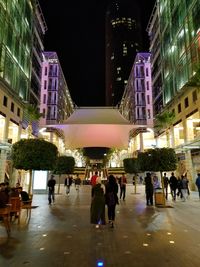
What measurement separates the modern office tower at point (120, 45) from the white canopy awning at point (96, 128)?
14096 centimetres

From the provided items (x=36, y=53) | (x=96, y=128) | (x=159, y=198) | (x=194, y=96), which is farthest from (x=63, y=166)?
(x=36, y=53)

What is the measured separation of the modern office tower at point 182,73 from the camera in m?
30.4

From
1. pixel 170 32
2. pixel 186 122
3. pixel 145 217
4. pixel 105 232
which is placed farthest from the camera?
pixel 170 32

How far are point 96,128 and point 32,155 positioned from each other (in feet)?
67.6

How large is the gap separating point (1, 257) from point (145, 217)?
25.8ft

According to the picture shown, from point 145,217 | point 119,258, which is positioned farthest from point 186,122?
point 119,258

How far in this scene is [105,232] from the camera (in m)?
9.02

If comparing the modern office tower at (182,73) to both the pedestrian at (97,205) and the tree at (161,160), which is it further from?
the pedestrian at (97,205)

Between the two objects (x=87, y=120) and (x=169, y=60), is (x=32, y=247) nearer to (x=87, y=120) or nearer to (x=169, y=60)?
(x=87, y=120)

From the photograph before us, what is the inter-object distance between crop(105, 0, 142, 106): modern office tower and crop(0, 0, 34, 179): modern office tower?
134 metres

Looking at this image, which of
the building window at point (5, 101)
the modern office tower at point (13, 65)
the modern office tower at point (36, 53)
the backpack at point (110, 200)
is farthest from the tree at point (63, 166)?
the modern office tower at point (36, 53)

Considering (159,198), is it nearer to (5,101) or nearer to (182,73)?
(182,73)

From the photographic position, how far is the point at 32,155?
15.7m

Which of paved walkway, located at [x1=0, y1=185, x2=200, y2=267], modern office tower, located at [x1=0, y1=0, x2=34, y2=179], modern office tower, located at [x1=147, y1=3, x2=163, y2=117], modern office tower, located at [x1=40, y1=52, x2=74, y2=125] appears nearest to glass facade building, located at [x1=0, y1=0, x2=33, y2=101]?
modern office tower, located at [x1=0, y1=0, x2=34, y2=179]
